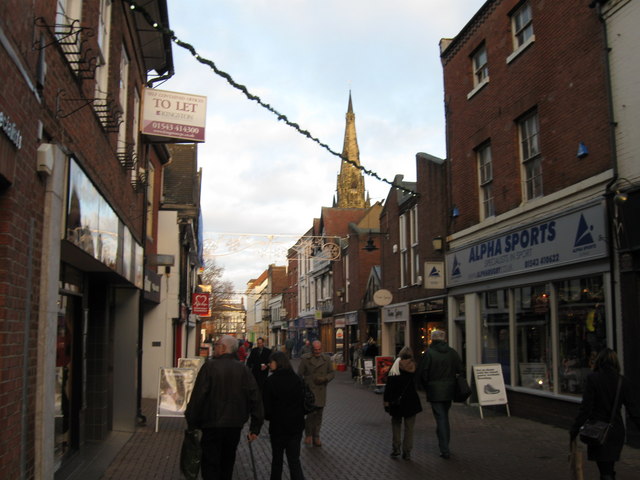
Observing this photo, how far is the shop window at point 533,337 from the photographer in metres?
12.9

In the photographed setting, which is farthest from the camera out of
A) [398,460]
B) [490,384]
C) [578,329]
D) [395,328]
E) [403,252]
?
[395,328]

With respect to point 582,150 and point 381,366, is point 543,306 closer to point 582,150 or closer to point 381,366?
point 582,150

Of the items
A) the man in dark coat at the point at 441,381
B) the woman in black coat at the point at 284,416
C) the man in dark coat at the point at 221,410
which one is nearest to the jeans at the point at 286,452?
the woman in black coat at the point at 284,416

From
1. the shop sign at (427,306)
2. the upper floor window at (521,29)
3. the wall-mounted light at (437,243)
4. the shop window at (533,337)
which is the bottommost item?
the shop window at (533,337)

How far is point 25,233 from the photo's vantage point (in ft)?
17.1

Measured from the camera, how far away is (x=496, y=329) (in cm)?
1530

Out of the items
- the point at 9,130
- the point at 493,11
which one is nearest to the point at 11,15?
the point at 9,130

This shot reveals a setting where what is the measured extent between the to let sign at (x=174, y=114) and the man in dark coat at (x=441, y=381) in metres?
6.18

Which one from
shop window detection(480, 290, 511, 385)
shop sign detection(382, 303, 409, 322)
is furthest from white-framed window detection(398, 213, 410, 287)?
shop window detection(480, 290, 511, 385)

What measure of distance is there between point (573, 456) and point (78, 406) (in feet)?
22.8

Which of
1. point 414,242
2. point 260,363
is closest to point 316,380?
point 260,363

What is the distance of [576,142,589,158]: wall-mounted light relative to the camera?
11.5 m

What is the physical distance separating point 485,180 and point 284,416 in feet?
34.2

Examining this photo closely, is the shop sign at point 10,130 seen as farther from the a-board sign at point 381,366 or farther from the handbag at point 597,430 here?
the a-board sign at point 381,366
